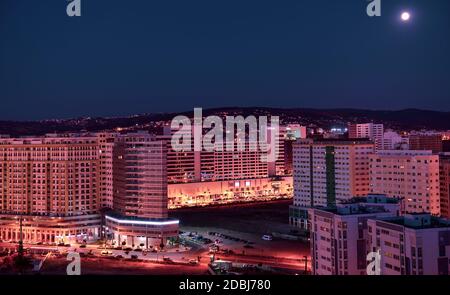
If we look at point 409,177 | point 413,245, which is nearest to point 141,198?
point 409,177

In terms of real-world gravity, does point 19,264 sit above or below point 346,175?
below

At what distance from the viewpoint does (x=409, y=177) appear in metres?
8.59

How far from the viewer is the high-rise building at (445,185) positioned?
8234mm

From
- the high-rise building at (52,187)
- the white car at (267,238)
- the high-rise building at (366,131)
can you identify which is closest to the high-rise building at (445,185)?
the white car at (267,238)

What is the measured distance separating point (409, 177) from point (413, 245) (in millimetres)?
5178

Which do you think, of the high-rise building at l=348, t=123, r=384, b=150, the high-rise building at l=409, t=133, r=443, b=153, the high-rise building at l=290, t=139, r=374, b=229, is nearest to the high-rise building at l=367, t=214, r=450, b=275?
the high-rise building at l=290, t=139, r=374, b=229

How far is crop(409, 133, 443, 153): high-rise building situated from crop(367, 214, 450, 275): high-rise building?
10.2 meters

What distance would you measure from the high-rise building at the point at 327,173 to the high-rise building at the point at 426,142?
4.61 m

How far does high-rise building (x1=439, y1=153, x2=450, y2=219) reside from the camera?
27.0 ft

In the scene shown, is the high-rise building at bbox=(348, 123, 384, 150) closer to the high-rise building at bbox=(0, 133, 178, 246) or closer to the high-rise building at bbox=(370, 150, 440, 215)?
the high-rise building at bbox=(370, 150, 440, 215)

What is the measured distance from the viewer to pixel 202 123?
48.1ft

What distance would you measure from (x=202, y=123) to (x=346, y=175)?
6020mm

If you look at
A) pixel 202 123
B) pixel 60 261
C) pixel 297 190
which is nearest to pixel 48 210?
pixel 60 261
